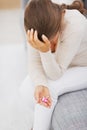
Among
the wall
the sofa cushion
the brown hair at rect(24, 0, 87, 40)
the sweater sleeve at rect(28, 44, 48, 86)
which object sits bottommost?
the wall

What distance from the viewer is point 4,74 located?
1.82 m

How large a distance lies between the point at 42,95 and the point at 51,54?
17 cm

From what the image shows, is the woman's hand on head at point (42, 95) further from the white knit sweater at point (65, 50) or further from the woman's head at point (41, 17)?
the woman's head at point (41, 17)

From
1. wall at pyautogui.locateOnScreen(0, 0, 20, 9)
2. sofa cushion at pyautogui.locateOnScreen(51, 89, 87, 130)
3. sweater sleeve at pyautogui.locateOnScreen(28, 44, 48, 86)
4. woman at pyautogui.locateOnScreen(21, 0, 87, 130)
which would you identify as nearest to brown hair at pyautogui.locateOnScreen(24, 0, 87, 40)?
woman at pyautogui.locateOnScreen(21, 0, 87, 130)

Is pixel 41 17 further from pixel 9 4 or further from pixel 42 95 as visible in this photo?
pixel 9 4

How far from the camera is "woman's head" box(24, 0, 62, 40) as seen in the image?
96 centimetres

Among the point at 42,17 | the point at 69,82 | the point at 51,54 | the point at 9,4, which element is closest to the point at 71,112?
the point at 69,82

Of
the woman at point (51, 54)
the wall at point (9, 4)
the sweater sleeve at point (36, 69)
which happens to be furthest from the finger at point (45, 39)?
the wall at point (9, 4)

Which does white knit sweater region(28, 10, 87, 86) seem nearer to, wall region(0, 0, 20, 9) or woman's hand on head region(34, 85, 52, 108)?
woman's hand on head region(34, 85, 52, 108)

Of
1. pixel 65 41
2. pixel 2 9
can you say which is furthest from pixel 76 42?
pixel 2 9

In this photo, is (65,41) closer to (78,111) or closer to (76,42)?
(76,42)

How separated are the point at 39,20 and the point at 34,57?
0.22 m

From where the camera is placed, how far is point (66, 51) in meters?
1.03

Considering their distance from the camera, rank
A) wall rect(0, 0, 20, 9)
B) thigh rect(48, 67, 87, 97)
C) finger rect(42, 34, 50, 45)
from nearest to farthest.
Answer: finger rect(42, 34, 50, 45), thigh rect(48, 67, 87, 97), wall rect(0, 0, 20, 9)
